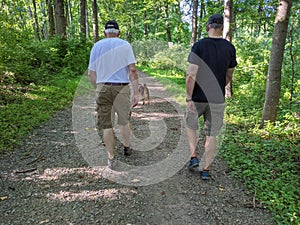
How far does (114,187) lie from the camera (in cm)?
361

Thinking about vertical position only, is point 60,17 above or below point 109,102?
above

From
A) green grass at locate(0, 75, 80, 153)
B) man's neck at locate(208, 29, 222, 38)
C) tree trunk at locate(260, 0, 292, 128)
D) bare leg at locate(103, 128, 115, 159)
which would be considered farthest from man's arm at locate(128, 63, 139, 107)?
tree trunk at locate(260, 0, 292, 128)

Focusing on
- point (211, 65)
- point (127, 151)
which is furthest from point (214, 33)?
point (127, 151)

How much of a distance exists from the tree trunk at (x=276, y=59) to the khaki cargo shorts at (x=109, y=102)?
3409mm

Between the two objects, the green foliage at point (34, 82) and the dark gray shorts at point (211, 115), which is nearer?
the dark gray shorts at point (211, 115)

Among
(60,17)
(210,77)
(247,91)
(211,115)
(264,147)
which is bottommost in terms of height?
(264,147)

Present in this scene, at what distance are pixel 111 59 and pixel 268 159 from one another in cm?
332

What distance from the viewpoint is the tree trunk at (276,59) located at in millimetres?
5055

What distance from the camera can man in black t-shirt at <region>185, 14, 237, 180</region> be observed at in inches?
135

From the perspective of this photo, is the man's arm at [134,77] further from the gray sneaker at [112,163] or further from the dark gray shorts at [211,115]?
the gray sneaker at [112,163]

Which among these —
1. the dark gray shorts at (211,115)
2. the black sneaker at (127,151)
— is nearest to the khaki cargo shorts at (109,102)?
the black sneaker at (127,151)

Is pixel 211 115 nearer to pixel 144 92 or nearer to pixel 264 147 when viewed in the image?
pixel 264 147

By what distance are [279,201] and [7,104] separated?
6968 millimetres

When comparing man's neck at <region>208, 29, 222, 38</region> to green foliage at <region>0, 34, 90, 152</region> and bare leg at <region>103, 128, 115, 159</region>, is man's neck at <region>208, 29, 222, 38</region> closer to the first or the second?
bare leg at <region>103, 128, 115, 159</region>
